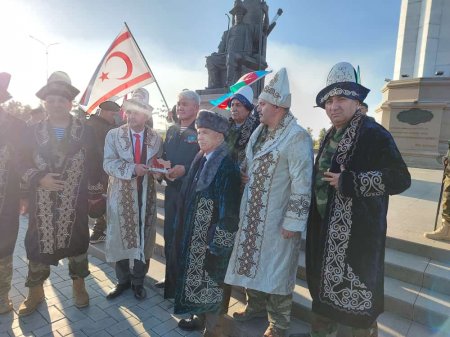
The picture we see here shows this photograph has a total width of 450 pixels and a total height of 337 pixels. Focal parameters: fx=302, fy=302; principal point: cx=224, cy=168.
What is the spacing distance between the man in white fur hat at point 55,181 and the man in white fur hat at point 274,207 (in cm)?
161

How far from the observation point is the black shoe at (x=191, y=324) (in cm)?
276

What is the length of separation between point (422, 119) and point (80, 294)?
35.7 ft

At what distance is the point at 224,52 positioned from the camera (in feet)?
37.4

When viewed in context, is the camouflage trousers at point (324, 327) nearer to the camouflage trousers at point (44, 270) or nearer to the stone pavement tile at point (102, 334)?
the stone pavement tile at point (102, 334)

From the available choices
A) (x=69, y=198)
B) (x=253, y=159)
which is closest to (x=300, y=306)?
(x=253, y=159)

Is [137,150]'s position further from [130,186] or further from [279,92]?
[279,92]

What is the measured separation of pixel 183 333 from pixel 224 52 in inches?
413

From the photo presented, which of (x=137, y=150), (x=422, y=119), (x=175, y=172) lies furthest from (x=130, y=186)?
(x=422, y=119)

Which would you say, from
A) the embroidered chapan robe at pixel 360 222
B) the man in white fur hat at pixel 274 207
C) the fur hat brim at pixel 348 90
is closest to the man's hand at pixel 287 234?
the man in white fur hat at pixel 274 207

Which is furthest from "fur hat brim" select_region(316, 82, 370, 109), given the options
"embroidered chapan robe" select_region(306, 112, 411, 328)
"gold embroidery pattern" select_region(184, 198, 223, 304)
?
"gold embroidery pattern" select_region(184, 198, 223, 304)

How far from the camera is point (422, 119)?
32.5ft

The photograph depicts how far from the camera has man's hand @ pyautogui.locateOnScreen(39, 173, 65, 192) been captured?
267 cm

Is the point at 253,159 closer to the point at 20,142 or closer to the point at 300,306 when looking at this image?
the point at 300,306

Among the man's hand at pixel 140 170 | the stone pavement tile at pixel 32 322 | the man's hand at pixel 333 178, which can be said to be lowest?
the stone pavement tile at pixel 32 322
